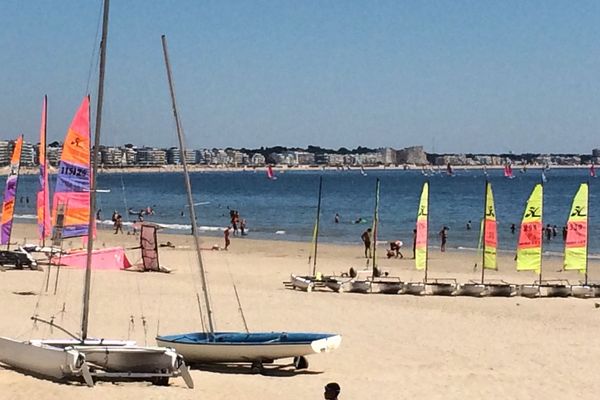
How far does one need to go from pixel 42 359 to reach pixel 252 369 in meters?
3.46

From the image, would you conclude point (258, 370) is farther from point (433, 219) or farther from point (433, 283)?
point (433, 219)

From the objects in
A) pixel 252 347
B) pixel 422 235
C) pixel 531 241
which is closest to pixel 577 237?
pixel 531 241

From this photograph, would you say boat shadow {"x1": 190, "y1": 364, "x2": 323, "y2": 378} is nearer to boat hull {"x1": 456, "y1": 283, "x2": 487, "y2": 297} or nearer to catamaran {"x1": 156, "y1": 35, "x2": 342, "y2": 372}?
catamaran {"x1": 156, "y1": 35, "x2": 342, "y2": 372}

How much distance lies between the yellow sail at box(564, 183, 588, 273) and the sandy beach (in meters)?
1.90

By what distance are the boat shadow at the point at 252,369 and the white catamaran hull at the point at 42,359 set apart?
8.03ft

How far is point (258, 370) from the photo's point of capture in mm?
14664

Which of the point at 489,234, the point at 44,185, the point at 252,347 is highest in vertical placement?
the point at 44,185

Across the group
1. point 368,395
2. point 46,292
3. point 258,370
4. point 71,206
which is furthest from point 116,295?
point 368,395

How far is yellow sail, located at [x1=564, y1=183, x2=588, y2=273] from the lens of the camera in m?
25.5

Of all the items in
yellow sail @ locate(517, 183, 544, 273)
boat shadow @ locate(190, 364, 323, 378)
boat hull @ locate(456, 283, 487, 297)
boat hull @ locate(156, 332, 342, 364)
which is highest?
yellow sail @ locate(517, 183, 544, 273)

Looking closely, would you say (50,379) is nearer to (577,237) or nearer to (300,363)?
(300,363)

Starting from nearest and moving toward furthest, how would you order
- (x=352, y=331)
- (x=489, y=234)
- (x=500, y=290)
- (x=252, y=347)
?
1. (x=252, y=347)
2. (x=352, y=331)
3. (x=500, y=290)
4. (x=489, y=234)

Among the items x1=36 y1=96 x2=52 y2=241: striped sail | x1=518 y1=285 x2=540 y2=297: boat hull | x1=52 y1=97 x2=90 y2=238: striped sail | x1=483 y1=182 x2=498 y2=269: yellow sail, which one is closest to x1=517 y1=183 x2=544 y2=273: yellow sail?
x1=483 y1=182 x2=498 y2=269: yellow sail

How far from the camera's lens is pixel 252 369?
14.7m
